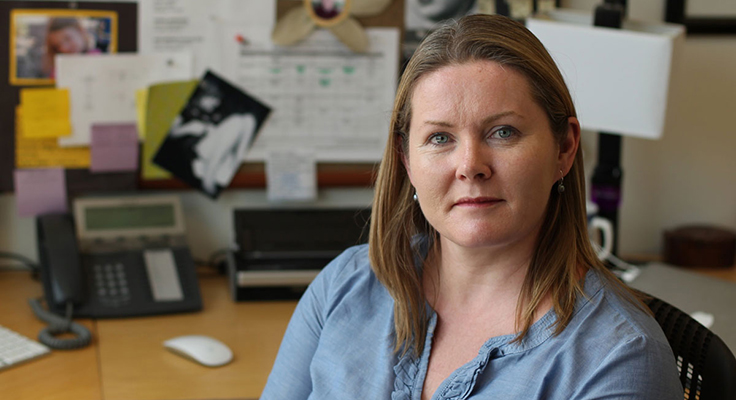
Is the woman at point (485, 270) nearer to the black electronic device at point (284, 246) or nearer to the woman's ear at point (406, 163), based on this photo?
the woman's ear at point (406, 163)

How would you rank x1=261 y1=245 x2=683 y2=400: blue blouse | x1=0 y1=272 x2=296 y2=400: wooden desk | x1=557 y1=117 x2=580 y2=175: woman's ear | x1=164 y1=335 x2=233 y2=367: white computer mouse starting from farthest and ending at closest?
x1=164 y1=335 x2=233 y2=367: white computer mouse
x1=0 y1=272 x2=296 y2=400: wooden desk
x1=557 y1=117 x2=580 y2=175: woman's ear
x1=261 y1=245 x2=683 y2=400: blue blouse

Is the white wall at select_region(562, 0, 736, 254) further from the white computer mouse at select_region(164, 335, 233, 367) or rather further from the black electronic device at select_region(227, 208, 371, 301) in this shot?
the white computer mouse at select_region(164, 335, 233, 367)

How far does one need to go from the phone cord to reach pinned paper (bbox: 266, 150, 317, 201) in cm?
54

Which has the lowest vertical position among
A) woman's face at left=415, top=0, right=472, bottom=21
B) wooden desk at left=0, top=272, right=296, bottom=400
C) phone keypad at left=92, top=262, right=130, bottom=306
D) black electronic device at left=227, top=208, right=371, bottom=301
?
wooden desk at left=0, top=272, right=296, bottom=400

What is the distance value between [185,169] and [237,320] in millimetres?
423

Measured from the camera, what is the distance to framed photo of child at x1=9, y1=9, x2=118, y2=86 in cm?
171

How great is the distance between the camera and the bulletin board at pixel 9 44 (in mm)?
1707

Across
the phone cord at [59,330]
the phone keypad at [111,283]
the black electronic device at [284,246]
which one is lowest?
the phone cord at [59,330]

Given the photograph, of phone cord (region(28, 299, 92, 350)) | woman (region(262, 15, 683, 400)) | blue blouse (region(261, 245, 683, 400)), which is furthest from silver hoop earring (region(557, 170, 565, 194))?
phone cord (region(28, 299, 92, 350))

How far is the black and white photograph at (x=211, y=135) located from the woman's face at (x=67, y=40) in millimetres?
260

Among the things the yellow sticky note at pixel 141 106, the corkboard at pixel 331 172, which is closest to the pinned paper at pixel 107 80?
the yellow sticky note at pixel 141 106

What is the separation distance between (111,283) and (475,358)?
0.92 metres

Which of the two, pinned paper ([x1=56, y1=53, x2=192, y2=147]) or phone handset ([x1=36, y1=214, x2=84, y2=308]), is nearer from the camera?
phone handset ([x1=36, y1=214, x2=84, y2=308])

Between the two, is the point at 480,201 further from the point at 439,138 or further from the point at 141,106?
the point at 141,106
